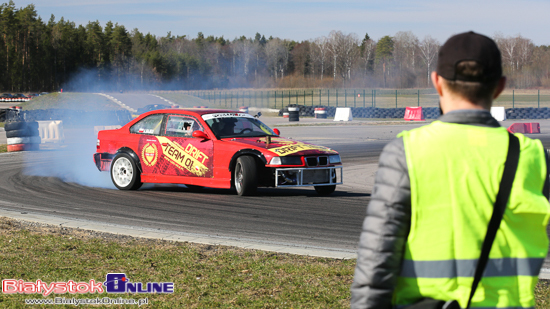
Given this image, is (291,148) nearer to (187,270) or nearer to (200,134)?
(200,134)

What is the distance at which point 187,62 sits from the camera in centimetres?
14862

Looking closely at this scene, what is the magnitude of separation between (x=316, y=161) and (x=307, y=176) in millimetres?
304

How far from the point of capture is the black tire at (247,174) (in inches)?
376

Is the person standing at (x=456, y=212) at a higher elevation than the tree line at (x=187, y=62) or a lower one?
lower

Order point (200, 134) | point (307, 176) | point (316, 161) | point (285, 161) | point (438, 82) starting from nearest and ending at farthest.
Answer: point (438, 82) < point (285, 161) < point (307, 176) < point (316, 161) < point (200, 134)

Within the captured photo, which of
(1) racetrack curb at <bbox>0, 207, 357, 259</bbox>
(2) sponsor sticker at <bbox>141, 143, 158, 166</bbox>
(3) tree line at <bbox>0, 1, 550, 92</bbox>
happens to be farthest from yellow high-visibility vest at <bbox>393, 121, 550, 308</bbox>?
(3) tree line at <bbox>0, 1, 550, 92</bbox>

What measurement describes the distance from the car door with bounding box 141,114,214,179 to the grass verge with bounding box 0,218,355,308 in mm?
3353

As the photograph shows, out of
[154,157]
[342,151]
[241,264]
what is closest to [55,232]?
[241,264]

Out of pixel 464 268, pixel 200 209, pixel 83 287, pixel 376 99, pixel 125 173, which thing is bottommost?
pixel 200 209

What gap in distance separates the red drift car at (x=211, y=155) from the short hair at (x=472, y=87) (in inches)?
297

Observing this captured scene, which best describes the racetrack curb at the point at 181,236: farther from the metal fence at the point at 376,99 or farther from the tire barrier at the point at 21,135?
the metal fence at the point at 376,99

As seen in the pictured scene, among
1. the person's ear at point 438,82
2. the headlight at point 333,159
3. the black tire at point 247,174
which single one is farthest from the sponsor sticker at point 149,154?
the person's ear at point 438,82

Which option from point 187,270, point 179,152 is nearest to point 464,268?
point 187,270

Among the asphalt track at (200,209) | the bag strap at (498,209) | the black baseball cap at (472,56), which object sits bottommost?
the asphalt track at (200,209)
